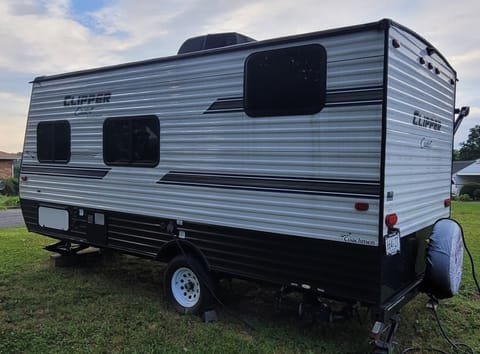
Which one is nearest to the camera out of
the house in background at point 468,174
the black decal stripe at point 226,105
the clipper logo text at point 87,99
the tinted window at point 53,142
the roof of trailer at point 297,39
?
the roof of trailer at point 297,39

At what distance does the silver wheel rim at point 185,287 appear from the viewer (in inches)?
198

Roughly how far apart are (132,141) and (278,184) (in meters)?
2.15

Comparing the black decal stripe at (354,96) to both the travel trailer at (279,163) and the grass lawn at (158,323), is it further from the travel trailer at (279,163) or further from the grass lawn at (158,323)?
the grass lawn at (158,323)

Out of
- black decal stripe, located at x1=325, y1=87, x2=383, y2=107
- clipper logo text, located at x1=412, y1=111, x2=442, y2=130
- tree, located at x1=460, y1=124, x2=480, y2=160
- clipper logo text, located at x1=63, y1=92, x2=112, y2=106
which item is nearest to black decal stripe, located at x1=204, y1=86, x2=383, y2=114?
black decal stripe, located at x1=325, y1=87, x2=383, y2=107

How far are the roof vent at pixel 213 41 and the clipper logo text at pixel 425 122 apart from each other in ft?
7.16

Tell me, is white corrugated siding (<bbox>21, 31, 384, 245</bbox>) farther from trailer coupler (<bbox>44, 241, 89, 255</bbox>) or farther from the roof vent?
trailer coupler (<bbox>44, 241, 89, 255</bbox>)

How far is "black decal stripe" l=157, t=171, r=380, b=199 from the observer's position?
367 cm

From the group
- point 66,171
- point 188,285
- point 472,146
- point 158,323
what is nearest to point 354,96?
point 188,285

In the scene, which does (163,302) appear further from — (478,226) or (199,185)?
(478,226)

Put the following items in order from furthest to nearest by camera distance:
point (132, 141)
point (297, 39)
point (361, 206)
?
point (132, 141) → point (297, 39) → point (361, 206)

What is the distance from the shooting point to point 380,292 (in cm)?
365

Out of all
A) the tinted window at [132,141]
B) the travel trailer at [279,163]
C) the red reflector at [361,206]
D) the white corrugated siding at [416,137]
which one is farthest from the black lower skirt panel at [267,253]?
the tinted window at [132,141]

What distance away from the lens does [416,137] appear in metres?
4.27

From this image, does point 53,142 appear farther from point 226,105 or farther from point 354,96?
point 354,96
